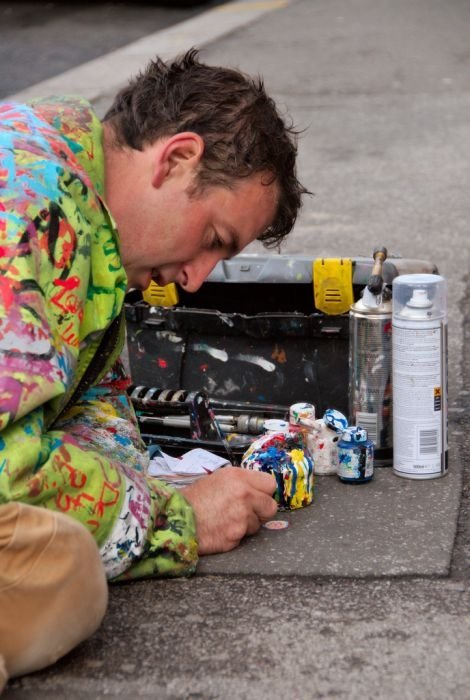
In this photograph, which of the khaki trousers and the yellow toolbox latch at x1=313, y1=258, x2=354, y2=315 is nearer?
the khaki trousers

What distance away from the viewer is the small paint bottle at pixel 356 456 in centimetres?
290

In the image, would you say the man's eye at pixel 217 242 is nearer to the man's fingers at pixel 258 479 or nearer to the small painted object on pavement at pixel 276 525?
the man's fingers at pixel 258 479

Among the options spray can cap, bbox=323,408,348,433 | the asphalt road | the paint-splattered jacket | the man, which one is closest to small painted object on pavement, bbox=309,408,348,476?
spray can cap, bbox=323,408,348,433

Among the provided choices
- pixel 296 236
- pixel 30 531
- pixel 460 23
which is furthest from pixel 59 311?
pixel 460 23

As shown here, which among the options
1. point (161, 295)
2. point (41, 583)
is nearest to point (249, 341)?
point (161, 295)

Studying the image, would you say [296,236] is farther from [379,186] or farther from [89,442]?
[89,442]

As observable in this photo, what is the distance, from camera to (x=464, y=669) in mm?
2096

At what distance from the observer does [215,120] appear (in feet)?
7.96

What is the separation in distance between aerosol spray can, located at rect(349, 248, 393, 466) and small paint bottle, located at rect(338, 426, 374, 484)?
3.0 inches

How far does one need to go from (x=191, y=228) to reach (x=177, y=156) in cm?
14

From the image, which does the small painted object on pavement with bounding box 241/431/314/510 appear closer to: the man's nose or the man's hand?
the man's hand

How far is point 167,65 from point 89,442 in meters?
0.82

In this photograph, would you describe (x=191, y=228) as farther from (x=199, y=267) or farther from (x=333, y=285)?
(x=333, y=285)

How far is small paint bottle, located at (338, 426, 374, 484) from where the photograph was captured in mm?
2898
